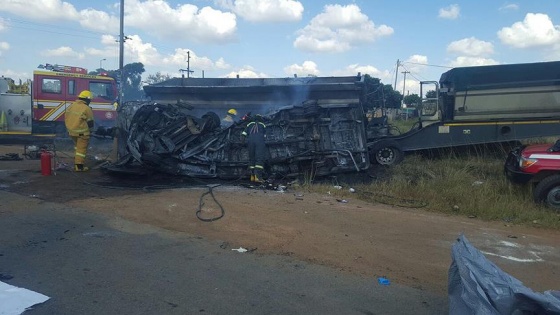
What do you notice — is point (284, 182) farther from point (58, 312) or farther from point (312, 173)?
point (58, 312)

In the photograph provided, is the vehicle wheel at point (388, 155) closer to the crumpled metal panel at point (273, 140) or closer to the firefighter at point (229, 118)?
the crumpled metal panel at point (273, 140)

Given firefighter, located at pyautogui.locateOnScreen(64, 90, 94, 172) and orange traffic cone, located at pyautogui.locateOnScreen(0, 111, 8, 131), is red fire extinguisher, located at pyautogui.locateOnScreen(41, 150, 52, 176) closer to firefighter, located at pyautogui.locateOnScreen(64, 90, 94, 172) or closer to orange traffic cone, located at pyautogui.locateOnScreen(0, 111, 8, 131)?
firefighter, located at pyautogui.locateOnScreen(64, 90, 94, 172)

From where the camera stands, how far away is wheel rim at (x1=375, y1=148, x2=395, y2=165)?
11.7 metres

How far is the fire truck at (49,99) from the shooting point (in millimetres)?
16312

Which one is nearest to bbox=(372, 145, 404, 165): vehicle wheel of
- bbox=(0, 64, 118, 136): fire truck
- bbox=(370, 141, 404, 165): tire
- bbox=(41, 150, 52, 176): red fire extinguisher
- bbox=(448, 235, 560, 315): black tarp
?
bbox=(370, 141, 404, 165): tire

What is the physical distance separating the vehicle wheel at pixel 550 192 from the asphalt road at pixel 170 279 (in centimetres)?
425

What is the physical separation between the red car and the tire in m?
3.96

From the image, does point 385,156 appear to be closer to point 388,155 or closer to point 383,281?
point 388,155

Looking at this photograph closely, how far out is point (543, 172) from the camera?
7.50 metres

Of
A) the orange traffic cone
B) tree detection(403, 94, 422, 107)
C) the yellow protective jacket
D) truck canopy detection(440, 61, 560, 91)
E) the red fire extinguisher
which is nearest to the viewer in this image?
the red fire extinguisher

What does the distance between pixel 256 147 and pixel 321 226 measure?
346 centimetres

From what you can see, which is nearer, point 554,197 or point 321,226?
point 321,226

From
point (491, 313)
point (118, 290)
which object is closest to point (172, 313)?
point (118, 290)

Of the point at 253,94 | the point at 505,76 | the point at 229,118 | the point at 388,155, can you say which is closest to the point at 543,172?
the point at 388,155
